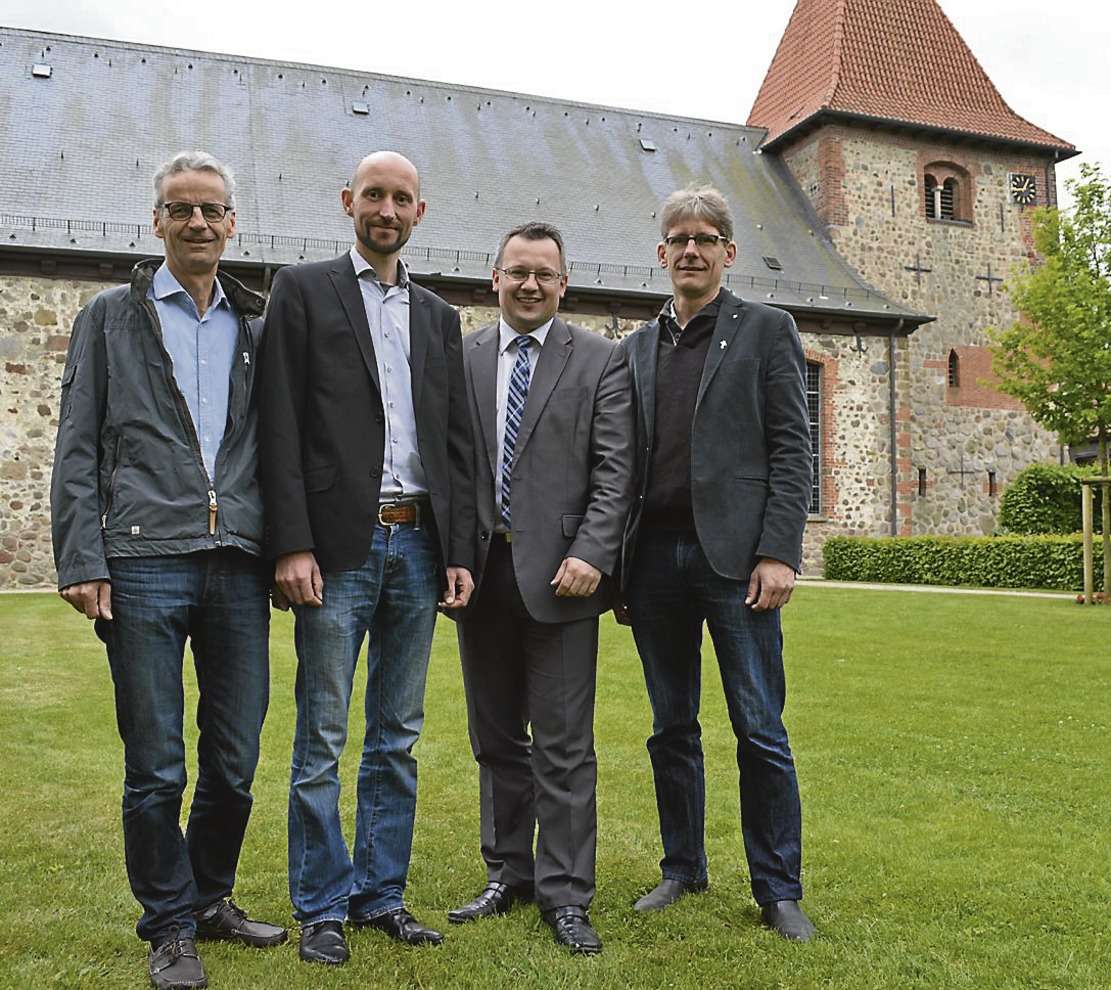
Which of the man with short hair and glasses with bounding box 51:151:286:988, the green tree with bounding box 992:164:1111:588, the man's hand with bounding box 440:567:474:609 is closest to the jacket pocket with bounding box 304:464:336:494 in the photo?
the man with short hair and glasses with bounding box 51:151:286:988

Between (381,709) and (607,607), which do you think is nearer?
(381,709)

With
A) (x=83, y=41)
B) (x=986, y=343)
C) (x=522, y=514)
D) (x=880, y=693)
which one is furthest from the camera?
(x=986, y=343)

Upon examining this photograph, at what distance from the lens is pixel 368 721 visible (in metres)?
3.31

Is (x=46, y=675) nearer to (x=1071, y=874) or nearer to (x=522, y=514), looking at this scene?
(x=522, y=514)

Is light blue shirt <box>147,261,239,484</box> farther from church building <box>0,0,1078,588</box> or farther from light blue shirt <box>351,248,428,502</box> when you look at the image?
church building <box>0,0,1078,588</box>

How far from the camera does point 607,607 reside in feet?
11.4

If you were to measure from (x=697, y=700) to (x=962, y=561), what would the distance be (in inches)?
575

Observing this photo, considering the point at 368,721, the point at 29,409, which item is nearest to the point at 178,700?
the point at 368,721

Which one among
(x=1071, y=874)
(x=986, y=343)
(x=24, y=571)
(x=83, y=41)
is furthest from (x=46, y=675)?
(x=986, y=343)

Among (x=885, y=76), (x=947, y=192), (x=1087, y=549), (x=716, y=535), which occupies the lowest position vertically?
(x=1087, y=549)

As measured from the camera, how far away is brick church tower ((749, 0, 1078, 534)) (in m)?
21.6

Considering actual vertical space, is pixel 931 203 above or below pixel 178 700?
above

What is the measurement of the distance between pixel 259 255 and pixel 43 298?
10.4 feet

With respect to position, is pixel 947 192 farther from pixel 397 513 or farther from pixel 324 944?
pixel 324 944
